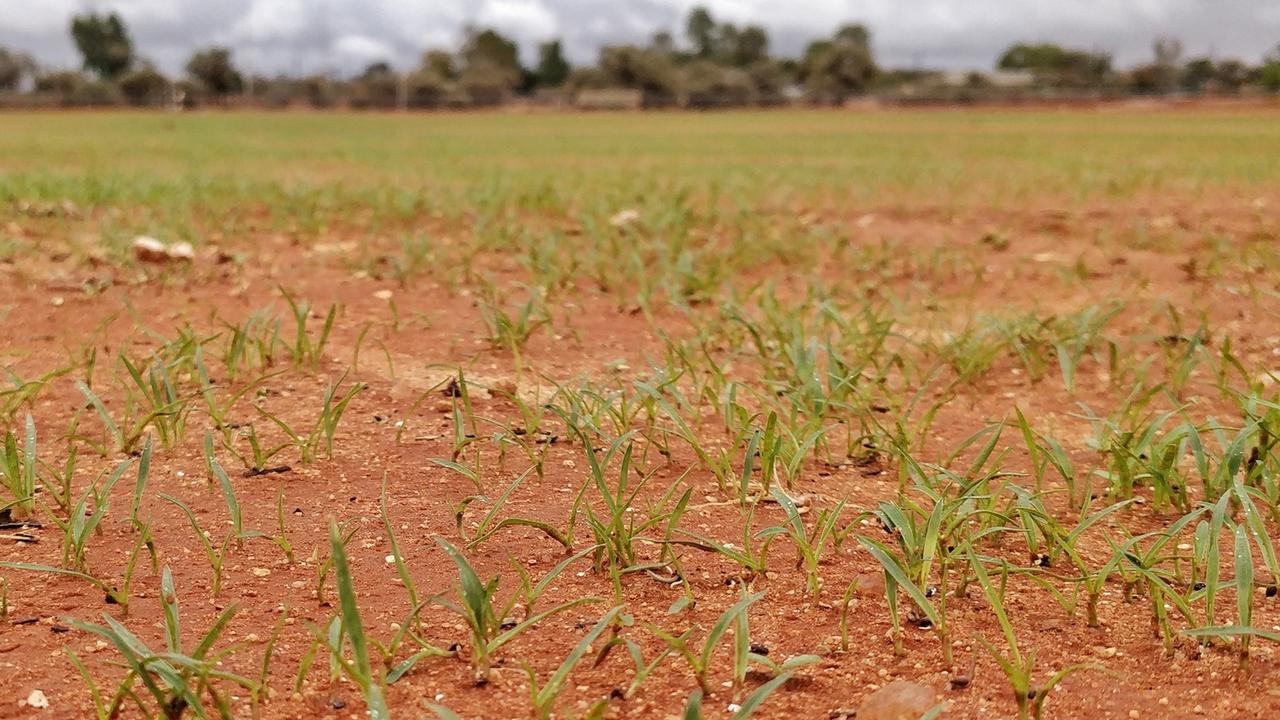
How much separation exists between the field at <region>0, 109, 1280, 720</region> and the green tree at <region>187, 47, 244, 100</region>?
64.0m

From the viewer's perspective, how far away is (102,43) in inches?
3669

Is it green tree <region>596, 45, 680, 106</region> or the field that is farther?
green tree <region>596, 45, 680, 106</region>

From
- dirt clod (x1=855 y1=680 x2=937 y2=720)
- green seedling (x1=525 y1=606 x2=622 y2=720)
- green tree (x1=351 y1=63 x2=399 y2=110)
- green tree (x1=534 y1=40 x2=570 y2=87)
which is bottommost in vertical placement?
dirt clod (x1=855 y1=680 x2=937 y2=720)

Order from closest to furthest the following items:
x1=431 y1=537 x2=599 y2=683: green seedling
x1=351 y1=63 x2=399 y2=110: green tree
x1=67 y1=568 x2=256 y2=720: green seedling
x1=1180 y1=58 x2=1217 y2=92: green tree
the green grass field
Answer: x1=67 y1=568 x2=256 y2=720: green seedling → x1=431 y1=537 x2=599 y2=683: green seedling → the green grass field → x1=351 y1=63 x2=399 y2=110: green tree → x1=1180 y1=58 x2=1217 y2=92: green tree

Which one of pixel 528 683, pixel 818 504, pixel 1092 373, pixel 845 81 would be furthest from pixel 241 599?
pixel 845 81

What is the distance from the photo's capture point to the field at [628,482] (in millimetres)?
1169

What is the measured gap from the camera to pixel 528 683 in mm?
1177

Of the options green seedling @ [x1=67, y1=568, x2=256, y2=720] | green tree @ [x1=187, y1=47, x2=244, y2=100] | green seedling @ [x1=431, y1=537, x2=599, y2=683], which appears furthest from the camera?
green tree @ [x1=187, y1=47, x2=244, y2=100]

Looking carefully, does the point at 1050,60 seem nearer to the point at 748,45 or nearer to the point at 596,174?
the point at 748,45

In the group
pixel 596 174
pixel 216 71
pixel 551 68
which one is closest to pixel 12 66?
pixel 216 71

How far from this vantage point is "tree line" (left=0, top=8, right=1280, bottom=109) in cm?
4875

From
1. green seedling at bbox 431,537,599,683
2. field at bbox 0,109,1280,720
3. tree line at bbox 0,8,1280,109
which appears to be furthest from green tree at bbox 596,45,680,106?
green seedling at bbox 431,537,599,683

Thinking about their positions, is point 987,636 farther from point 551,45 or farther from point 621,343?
point 551,45

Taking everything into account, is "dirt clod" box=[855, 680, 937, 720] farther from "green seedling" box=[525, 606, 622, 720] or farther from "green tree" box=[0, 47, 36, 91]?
"green tree" box=[0, 47, 36, 91]
